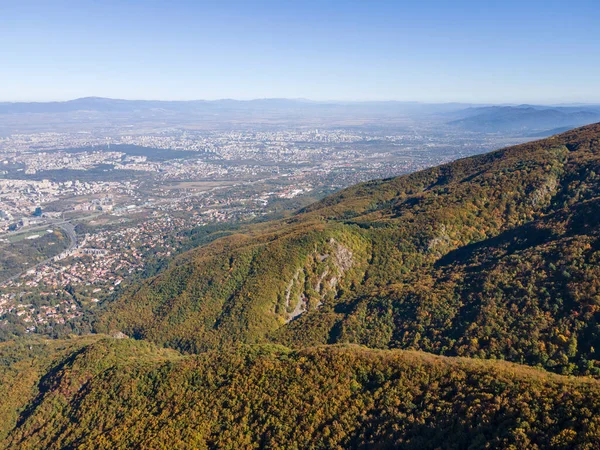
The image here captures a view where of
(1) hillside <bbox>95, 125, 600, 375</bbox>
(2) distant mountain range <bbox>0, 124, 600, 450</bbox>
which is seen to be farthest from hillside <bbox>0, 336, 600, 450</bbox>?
(1) hillside <bbox>95, 125, 600, 375</bbox>

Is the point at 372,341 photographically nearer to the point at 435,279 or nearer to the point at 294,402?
the point at 435,279

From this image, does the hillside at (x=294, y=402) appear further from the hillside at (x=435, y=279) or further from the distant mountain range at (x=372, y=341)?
the hillside at (x=435, y=279)

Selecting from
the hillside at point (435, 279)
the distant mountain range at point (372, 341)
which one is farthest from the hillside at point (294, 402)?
the hillside at point (435, 279)

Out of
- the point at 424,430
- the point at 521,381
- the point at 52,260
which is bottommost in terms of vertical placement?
the point at 52,260

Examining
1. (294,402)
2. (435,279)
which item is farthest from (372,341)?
(294,402)

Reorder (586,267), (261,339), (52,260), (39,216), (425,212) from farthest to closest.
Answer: (39,216), (52,260), (425,212), (261,339), (586,267)

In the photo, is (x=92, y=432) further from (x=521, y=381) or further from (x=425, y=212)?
(x=425, y=212)

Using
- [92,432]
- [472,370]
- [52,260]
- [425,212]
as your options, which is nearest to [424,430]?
[472,370]

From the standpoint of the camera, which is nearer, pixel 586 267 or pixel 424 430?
pixel 424 430
